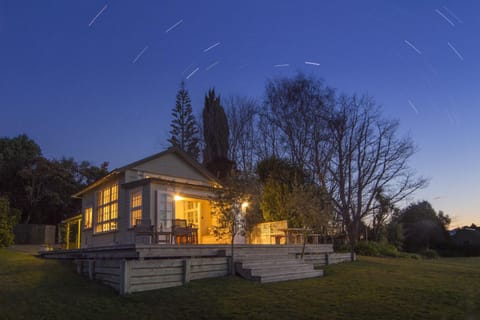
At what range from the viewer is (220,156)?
3170cm

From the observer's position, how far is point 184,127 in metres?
37.6

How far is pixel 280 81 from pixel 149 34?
10.5m

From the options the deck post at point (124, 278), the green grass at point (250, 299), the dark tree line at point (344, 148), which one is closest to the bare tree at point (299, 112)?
the dark tree line at point (344, 148)

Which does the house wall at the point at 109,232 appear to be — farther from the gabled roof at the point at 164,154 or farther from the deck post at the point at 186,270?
the deck post at the point at 186,270

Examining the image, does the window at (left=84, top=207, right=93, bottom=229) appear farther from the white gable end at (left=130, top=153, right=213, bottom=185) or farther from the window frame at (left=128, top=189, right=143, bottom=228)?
the white gable end at (left=130, top=153, right=213, bottom=185)

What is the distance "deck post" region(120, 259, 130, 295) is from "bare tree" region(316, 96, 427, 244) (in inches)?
644

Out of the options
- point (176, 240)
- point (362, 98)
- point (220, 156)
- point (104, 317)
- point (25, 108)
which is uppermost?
point (25, 108)

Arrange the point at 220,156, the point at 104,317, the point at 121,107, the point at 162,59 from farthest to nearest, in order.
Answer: the point at 220,156 < the point at 121,107 < the point at 162,59 < the point at 104,317

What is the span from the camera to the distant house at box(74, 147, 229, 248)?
46.8ft

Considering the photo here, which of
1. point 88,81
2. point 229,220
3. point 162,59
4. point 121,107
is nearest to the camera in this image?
point 229,220

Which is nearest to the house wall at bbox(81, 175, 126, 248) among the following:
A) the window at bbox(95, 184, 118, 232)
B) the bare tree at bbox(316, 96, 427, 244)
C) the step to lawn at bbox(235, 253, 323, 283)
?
the window at bbox(95, 184, 118, 232)

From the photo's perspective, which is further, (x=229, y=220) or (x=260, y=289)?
(x=229, y=220)

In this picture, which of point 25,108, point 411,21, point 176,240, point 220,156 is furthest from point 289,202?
point 25,108

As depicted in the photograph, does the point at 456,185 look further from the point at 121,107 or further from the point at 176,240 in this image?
the point at 121,107
